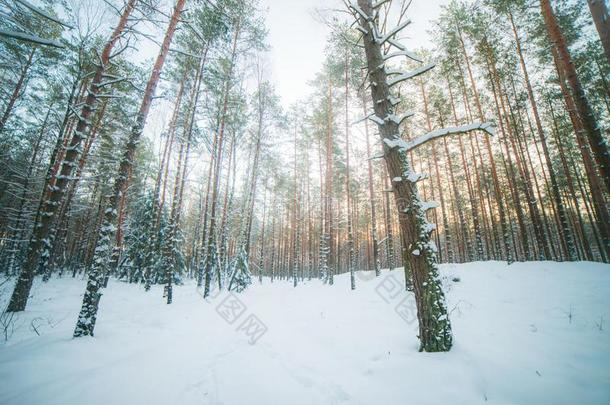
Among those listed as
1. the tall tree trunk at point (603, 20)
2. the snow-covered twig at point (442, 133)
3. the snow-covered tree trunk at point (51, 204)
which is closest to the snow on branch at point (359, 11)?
the snow-covered twig at point (442, 133)

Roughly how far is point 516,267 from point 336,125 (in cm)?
1352

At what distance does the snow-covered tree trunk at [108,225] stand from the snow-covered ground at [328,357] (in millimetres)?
411

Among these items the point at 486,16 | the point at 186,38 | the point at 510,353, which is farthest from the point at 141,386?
the point at 486,16

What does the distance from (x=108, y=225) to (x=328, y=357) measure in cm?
569

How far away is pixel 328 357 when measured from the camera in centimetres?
419

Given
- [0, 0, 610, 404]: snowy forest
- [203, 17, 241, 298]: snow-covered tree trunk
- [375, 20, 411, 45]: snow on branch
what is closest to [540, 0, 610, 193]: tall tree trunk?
[0, 0, 610, 404]: snowy forest

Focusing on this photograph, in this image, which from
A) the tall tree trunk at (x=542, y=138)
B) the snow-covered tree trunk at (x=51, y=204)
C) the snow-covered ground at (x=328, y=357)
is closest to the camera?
the snow-covered ground at (x=328, y=357)

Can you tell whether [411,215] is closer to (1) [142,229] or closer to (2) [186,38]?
(2) [186,38]

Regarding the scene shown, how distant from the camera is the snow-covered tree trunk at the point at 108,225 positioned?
498cm

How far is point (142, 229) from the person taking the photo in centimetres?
1812

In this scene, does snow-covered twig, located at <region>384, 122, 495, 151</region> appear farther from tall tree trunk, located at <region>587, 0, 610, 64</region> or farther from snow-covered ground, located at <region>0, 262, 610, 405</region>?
snow-covered ground, located at <region>0, 262, 610, 405</region>

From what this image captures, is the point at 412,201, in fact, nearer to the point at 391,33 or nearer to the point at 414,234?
the point at 414,234

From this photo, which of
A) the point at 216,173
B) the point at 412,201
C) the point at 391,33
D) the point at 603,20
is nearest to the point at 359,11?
the point at 391,33

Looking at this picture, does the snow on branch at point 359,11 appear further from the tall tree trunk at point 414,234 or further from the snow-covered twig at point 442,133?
the snow-covered twig at point 442,133
